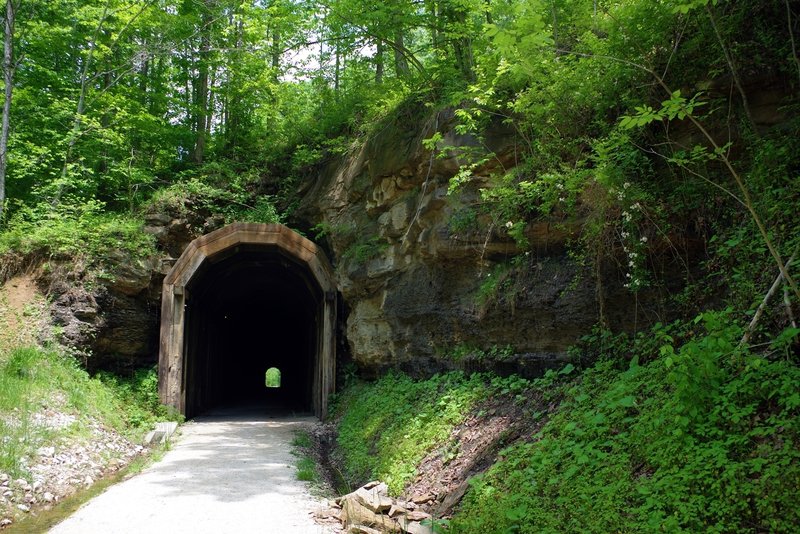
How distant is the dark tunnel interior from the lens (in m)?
14.5

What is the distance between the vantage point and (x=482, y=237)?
817cm

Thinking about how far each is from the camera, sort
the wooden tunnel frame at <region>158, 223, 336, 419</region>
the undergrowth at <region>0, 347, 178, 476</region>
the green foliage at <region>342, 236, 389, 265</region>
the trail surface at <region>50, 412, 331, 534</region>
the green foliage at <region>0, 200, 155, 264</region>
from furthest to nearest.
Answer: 1. the wooden tunnel frame at <region>158, 223, 336, 419</region>
2. the green foliage at <region>0, 200, 155, 264</region>
3. the green foliage at <region>342, 236, 389, 265</region>
4. the undergrowth at <region>0, 347, 178, 476</region>
5. the trail surface at <region>50, 412, 331, 534</region>

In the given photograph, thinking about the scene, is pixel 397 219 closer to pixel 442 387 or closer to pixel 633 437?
pixel 442 387

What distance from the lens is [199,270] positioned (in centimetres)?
1281

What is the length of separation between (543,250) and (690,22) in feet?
9.84

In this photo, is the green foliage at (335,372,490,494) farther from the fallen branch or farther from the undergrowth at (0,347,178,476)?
the undergrowth at (0,347,178,476)

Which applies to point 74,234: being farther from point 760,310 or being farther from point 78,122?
point 760,310

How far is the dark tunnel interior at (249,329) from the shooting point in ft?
47.5

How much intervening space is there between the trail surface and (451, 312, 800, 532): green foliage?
2.29 m

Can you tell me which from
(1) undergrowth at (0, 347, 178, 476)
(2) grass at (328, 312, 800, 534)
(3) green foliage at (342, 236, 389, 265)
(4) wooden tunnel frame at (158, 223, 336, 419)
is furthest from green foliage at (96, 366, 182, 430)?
(2) grass at (328, 312, 800, 534)

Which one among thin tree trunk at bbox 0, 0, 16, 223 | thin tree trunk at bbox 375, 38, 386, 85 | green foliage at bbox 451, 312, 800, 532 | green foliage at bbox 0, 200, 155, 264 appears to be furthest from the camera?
thin tree trunk at bbox 375, 38, 386, 85

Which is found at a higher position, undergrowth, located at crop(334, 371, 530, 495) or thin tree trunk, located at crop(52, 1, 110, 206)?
thin tree trunk, located at crop(52, 1, 110, 206)

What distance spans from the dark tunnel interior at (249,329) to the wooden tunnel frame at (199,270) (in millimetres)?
450

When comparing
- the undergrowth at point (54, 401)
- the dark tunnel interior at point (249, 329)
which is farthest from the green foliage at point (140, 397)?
the dark tunnel interior at point (249, 329)
